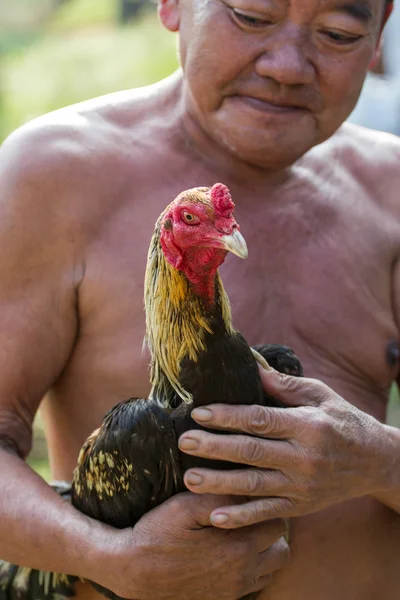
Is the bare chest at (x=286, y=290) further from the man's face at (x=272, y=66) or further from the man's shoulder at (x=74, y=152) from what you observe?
the man's face at (x=272, y=66)

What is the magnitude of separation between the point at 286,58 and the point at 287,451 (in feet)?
2.91

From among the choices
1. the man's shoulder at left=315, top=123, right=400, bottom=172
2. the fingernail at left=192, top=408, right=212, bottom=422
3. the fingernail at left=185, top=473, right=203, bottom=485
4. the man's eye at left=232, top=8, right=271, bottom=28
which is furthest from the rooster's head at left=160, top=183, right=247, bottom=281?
the man's shoulder at left=315, top=123, right=400, bottom=172

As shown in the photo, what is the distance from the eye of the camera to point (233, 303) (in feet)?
7.63

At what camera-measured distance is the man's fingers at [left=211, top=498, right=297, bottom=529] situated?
192cm

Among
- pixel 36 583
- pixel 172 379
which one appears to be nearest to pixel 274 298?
pixel 172 379

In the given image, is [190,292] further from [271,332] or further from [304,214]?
[304,214]

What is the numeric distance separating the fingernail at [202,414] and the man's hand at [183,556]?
17 centimetres

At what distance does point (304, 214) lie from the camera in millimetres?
2514

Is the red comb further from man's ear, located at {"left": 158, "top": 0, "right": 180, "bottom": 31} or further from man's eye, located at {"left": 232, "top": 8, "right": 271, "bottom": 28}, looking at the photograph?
man's ear, located at {"left": 158, "top": 0, "right": 180, "bottom": 31}

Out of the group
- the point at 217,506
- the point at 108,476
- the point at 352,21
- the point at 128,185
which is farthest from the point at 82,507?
the point at 352,21

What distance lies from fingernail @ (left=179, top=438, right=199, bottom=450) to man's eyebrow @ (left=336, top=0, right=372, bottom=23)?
1.07 meters

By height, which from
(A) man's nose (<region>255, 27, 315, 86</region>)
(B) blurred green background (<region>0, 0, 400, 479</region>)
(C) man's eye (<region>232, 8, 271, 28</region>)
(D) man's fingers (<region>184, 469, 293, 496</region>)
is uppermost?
(C) man's eye (<region>232, 8, 271, 28</region>)

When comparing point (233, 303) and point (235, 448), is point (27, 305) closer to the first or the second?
point (233, 303)

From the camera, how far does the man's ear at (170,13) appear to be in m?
2.43
